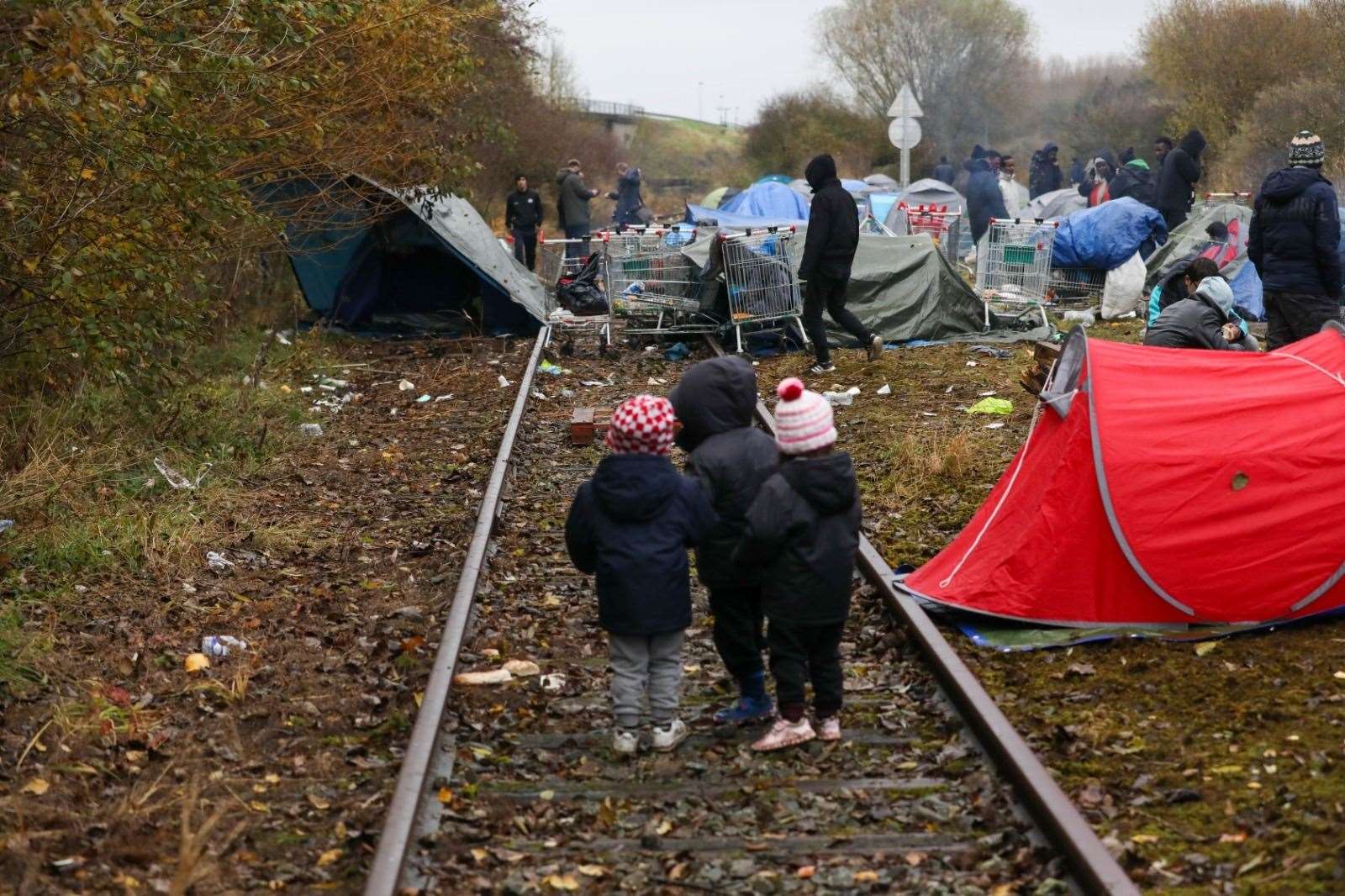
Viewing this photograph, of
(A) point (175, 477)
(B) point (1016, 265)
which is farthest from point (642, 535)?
(B) point (1016, 265)

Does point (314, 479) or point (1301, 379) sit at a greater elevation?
point (1301, 379)

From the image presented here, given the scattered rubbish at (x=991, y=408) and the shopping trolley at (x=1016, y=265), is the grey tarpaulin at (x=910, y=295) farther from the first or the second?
the scattered rubbish at (x=991, y=408)

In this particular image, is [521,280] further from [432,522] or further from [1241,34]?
[1241,34]

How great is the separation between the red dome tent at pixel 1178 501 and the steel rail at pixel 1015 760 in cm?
40

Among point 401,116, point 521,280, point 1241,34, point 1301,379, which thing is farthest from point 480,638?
point 1241,34

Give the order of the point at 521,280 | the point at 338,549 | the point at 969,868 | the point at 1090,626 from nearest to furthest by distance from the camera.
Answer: the point at 969,868 < the point at 1090,626 < the point at 338,549 < the point at 521,280

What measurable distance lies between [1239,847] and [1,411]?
8430mm

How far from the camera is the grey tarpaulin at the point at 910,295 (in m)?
16.8

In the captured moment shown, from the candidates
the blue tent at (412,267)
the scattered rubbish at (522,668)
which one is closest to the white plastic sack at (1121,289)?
the blue tent at (412,267)

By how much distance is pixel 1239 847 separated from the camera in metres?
4.96

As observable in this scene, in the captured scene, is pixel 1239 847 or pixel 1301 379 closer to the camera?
pixel 1239 847

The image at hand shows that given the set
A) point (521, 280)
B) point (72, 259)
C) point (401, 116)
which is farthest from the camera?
point (521, 280)

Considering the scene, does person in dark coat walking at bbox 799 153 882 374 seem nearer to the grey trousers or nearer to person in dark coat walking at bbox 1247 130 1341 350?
person in dark coat walking at bbox 1247 130 1341 350

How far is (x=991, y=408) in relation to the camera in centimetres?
1252
